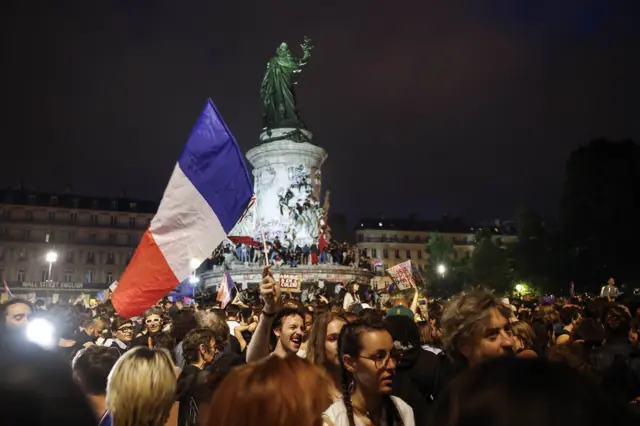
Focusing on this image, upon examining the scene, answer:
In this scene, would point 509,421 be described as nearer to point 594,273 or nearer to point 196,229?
point 196,229

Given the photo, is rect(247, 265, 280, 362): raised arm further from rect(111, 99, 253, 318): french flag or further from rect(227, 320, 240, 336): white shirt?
rect(227, 320, 240, 336): white shirt

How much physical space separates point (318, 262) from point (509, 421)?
38.1 meters

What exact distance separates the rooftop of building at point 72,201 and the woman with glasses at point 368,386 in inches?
3647

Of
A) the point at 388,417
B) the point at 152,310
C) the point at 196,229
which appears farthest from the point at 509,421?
the point at 152,310

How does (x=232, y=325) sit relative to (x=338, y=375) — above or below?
above

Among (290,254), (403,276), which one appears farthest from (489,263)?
(403,276)

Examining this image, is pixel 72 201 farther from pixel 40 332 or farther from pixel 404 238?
pixel 40 332

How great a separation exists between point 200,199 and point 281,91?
4160cm

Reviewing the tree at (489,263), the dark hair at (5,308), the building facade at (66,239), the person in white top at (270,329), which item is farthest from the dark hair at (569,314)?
the building facade at (66,239)

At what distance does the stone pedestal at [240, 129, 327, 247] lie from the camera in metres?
42.4

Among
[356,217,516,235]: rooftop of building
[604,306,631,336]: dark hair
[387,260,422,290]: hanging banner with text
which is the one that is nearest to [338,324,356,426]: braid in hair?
[604,306,631,336]: dark hair

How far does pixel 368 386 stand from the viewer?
3936 millimetres

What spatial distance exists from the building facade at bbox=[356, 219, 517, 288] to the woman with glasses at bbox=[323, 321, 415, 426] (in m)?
98.3

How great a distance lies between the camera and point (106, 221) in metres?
90.6
